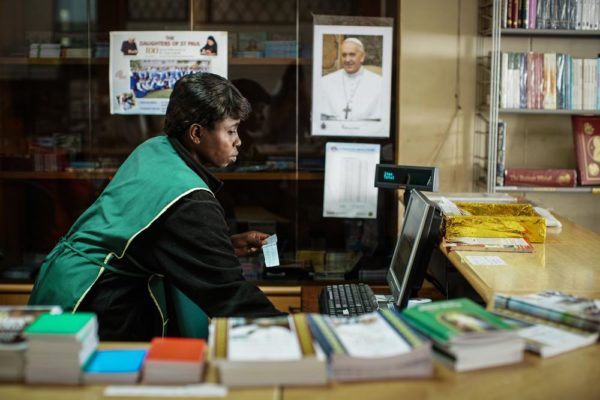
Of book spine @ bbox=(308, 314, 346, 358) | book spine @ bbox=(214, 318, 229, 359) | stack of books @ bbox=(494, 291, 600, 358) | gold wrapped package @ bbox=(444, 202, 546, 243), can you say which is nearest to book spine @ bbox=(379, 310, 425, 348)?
book spine @ bbox=(308, 314, 346, 358)

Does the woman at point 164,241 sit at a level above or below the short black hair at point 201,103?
below

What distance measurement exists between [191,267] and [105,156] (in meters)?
2.07

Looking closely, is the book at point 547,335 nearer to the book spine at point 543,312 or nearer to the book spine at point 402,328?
the book spine at point 543,312

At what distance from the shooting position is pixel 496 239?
2.92 meters

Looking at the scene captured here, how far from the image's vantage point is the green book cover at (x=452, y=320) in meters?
1.75

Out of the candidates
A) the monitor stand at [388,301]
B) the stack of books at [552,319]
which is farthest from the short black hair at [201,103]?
the stack of books at [552,319]

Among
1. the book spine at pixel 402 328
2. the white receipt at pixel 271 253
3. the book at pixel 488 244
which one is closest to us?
the book spine at pixel 402 328

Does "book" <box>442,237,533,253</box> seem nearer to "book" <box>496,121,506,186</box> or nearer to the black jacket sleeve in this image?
the black jacket sleeve

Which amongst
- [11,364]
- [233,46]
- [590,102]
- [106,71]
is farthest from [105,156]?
[11,364]

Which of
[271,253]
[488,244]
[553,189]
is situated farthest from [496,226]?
[553,189]

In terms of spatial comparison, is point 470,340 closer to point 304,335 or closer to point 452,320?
point 452,320

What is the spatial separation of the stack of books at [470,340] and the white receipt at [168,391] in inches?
18.1

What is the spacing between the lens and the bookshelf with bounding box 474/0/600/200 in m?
4.14

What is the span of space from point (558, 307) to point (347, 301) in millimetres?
1013
